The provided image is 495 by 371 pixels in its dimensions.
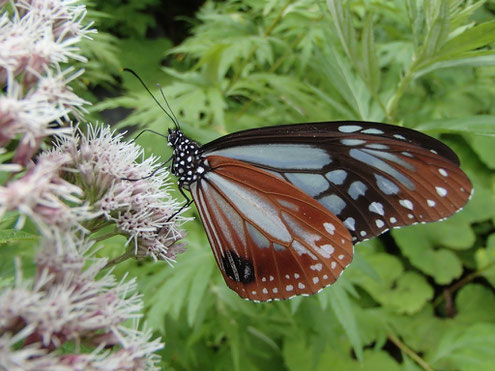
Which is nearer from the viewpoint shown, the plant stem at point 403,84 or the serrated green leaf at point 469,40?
the serrated green leaf at point 469,40

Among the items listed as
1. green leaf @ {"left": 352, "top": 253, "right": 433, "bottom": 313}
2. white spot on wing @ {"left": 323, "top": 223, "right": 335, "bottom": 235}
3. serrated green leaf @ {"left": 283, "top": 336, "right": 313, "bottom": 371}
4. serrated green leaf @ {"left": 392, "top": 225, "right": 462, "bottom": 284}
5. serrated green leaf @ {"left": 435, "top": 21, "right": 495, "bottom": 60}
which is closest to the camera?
serrated green leaf @ {"left": 435, "top": 21, "right": 495, "bottom": 60}

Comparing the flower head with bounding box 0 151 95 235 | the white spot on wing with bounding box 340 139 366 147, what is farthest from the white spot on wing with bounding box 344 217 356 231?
the flower head with bounding box 0 151 95 235

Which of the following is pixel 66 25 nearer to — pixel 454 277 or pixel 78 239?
pixel 78 239

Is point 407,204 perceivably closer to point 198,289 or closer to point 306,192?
point 306,192

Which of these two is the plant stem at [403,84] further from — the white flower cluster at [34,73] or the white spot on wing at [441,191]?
the white flower cluster at [34,73]

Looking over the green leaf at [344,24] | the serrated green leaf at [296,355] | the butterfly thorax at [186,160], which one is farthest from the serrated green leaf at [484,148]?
the butterfly thorax at [186,160]

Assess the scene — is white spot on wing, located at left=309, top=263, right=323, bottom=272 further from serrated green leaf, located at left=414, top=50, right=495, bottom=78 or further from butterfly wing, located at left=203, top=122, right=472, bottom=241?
serrated green leaf, located at left=414, top=50, right=495, bottom=78
